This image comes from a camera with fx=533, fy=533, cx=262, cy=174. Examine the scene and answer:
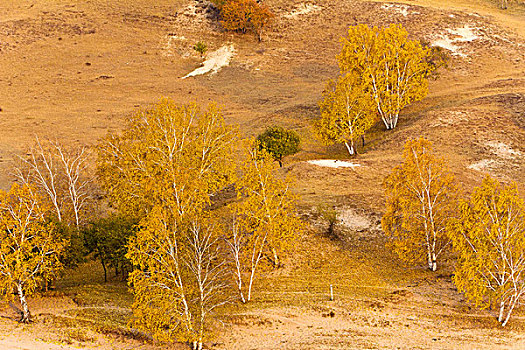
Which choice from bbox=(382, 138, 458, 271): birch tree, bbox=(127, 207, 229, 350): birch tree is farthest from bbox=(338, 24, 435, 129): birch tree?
bbox=(127, 207, 229, 350): birch tree

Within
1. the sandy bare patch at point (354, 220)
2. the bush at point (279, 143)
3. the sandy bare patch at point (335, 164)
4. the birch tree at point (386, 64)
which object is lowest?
the sandy bare patch at point (354, 220)

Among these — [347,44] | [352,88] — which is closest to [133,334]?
[352,88]

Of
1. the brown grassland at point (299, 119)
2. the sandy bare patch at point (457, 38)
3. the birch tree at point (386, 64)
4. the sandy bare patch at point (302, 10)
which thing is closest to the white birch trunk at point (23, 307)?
the brown grassland at point (299, 119)

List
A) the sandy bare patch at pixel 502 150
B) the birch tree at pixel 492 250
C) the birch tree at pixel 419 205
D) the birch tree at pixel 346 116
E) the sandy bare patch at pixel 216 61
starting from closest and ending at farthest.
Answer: the birch tree at pixel 492 250
the birch tree at pixel 419 205
the sandy bare patch at pixel 502 150
the birch tree at pixel 346 116
the sandy bare patch at pixel 216 61

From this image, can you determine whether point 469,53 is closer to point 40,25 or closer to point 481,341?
point 481,341

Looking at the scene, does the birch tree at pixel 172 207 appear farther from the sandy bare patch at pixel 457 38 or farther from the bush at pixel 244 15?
the bush at pixel 244 15

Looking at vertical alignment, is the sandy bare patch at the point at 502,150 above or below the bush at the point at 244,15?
below
